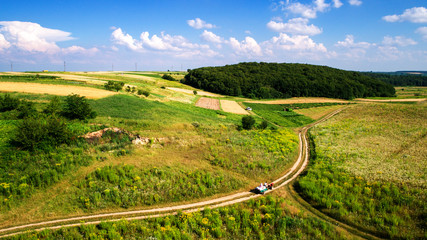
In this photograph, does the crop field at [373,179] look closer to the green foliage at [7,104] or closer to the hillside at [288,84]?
the green foliage at [7,104]

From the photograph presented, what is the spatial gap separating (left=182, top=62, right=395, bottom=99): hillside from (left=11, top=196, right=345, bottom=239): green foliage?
80.1m

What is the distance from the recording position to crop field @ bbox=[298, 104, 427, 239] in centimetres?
1462

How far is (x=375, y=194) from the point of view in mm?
17609

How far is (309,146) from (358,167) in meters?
10.1

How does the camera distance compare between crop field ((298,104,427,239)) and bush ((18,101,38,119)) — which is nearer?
crop field ((298,104,427,239))

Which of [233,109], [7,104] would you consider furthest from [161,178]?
[233,109]

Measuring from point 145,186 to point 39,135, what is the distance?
40.4ft

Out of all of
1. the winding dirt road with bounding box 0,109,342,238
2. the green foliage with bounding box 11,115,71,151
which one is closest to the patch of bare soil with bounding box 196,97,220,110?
the winding dirt road with bounding box 0,109,342,238

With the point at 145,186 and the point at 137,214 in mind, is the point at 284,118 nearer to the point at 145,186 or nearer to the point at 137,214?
the point at 145,186

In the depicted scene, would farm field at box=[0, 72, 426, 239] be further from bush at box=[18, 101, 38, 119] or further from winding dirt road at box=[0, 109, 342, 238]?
bush at box=[18, 101, 38, 119]

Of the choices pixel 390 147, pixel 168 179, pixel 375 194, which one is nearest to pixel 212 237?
pixel 168 179

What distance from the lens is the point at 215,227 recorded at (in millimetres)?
13328

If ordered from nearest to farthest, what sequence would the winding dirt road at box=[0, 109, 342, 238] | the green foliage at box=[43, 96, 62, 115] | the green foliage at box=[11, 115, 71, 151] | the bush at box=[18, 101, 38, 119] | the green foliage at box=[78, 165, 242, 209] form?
the winding dirt road at box=[0, 109, 342, 238] < the green foliage at box=[78, 165, 242, 209] < the green foliage at box=[11, 115, 71, 151] < the bush at box=[18, 101, 38, 119] < the green foliage at box=[43, 96, 62, 115]

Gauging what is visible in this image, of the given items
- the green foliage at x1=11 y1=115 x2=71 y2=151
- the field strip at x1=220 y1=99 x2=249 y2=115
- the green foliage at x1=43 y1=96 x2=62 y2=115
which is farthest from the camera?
the field strip at x1=220 y1=99 x2=249 y2=115
